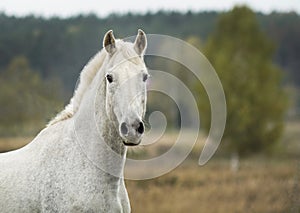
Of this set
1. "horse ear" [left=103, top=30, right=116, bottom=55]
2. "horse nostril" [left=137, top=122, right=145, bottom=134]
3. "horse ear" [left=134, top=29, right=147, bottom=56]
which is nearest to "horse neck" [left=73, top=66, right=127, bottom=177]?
"horse ear" [left=103, top=30, right=116, bottom=55]

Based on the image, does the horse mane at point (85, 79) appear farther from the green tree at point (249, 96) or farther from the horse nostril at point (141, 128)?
the green tree at point (249, 96)

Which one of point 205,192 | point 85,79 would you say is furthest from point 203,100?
point 85,79

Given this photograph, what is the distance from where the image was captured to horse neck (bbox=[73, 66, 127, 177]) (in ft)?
15.5

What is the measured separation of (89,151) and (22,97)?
41.0 ft

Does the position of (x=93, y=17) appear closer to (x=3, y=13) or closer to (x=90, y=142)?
(x=3, y=13)

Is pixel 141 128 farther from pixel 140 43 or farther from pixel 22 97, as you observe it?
pixel 22 97

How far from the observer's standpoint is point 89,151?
475 cm

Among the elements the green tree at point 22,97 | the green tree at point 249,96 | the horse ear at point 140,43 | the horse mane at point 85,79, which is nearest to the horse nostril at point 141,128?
the horse ear at point 140,43

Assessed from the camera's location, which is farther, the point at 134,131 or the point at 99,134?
the point at 99,134

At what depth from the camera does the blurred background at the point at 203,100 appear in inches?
540

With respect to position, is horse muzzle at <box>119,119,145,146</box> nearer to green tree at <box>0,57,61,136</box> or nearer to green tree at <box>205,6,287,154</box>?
green tree at <box>0,57,61,136</box>

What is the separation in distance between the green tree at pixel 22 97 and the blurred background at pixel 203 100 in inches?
1.5

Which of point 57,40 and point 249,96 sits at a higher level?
point 249,96

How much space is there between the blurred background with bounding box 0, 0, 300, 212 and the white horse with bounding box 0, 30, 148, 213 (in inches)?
22.2
